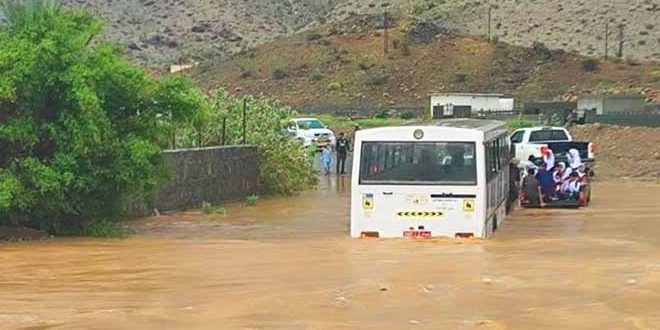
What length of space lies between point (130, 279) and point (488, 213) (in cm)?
776

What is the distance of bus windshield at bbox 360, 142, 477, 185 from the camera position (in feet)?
75.3

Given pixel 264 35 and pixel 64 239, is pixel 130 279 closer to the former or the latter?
pixel 64 239

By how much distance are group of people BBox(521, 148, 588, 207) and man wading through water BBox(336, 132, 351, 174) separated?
640 inches

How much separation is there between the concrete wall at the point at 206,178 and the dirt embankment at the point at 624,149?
15.4 meters

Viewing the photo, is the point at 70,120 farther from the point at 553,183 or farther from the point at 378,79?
the point at 378,79

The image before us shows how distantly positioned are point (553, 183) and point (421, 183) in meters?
10.7

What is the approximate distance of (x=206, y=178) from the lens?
35219 mm

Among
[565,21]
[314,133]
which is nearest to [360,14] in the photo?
[565,21]

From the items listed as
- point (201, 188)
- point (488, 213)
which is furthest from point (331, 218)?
point (488, 213)

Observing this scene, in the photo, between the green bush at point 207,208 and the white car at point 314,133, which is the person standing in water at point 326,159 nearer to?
the white car at point 314,133

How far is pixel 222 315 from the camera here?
15125 millimetres

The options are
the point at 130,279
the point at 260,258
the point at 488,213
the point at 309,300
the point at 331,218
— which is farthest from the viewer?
the point at 331,218

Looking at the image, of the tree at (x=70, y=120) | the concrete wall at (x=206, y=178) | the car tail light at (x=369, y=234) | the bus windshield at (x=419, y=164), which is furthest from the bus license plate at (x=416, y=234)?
the concrete wall at (x=206, y=178)

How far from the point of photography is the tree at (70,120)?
933 inches
